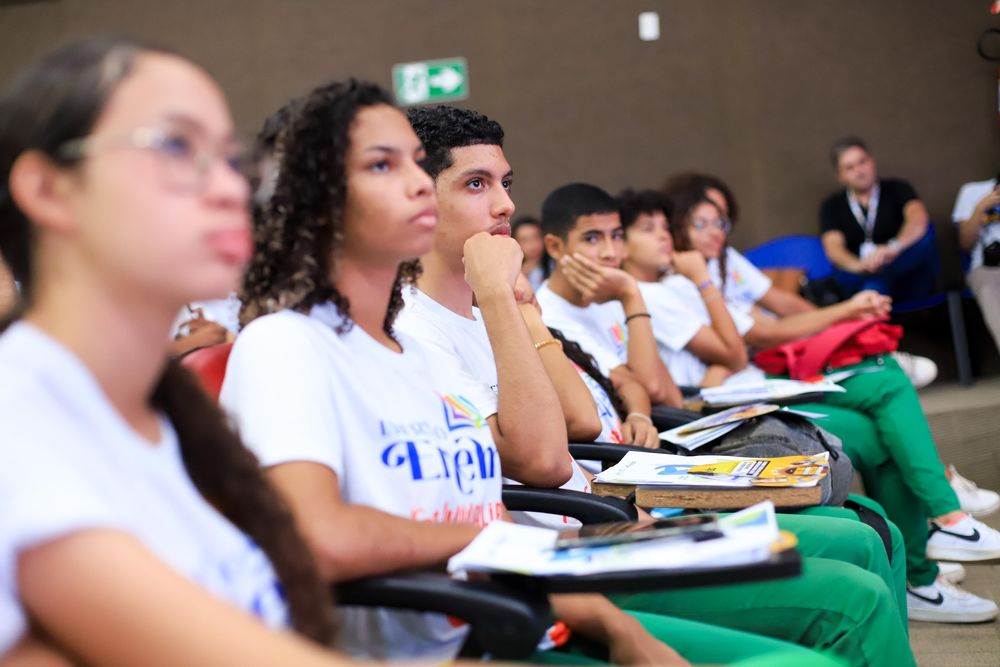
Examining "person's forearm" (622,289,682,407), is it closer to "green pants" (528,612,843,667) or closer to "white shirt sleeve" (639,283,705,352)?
"white shirt sleeve" (639,283,705,352)

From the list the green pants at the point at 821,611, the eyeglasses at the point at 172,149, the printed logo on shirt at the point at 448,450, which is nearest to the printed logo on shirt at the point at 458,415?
the printed logo on shirt at the point at 448,450

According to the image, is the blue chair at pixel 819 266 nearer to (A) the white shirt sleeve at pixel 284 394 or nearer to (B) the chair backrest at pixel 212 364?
(B) the chair backrest at pixel 212 364

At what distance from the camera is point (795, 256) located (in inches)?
224

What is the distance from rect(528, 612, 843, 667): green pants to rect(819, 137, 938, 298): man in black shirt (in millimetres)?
4266

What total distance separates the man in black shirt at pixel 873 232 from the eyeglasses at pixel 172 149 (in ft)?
16.4

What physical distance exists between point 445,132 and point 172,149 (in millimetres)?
1322

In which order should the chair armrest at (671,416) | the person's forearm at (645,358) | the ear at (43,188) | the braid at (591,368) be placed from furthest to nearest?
the person's forearm at (645,358), the chair armrest at (671,416), the braid at (591,368), the ear at (43,188)

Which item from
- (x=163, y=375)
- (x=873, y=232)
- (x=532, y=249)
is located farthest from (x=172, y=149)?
(x=873, y=232)

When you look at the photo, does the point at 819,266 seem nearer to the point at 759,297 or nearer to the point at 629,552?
the point at 759,297

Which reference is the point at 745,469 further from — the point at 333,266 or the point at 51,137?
the point at 51,137

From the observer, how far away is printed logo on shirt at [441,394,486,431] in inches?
57.2

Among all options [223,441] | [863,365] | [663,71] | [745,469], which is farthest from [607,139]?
[223,441]

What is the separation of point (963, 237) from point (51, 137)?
5372mm

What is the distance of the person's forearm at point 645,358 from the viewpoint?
9.92ft
